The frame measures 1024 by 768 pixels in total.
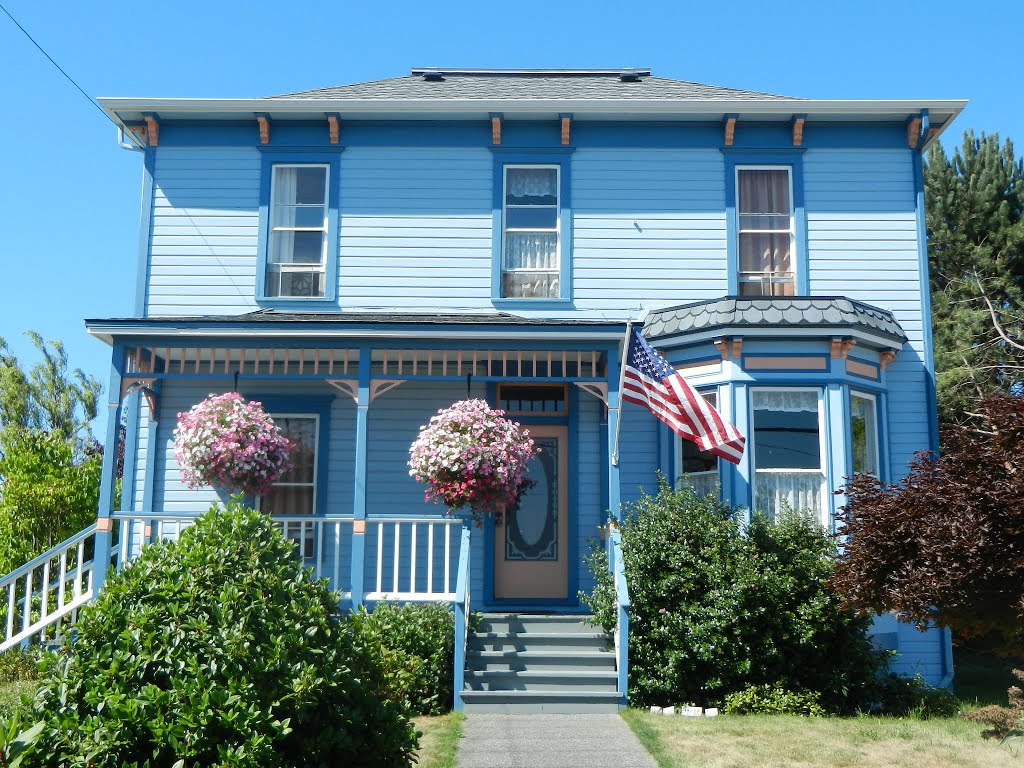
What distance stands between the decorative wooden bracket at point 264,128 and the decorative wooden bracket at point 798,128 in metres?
6.77

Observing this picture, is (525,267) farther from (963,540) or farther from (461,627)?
(963,540)

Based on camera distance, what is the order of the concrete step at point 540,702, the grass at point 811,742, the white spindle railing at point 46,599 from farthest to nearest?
the white spindle railing at point 46,599, the concrete step at point 540,702, the grass at point 811,742

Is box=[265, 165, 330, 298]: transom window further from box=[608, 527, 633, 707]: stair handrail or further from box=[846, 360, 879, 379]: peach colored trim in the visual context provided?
box=[846, 360, 879, 379]: peach colored trim

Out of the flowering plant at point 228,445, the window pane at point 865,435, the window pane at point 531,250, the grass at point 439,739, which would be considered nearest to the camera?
the grass at point 439,739

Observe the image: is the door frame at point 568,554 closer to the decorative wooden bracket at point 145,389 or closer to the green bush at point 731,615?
the green bush at point 731,615

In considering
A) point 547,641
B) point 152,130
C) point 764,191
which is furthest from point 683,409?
point 152,130

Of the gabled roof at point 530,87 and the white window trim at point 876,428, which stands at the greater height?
the gabled roof at point 530,87

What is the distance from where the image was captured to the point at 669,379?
10.1m

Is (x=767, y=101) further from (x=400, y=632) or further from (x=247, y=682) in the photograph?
(x=247, y=682)

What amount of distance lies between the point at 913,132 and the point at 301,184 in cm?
794

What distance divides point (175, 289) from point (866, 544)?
900cm

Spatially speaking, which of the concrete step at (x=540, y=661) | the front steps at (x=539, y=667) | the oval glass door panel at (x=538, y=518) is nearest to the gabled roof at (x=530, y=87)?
the oval glass door panel at (x=538, y=518)

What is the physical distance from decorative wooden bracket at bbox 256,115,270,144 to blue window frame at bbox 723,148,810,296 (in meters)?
5.96

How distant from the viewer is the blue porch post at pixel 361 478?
10320mm
